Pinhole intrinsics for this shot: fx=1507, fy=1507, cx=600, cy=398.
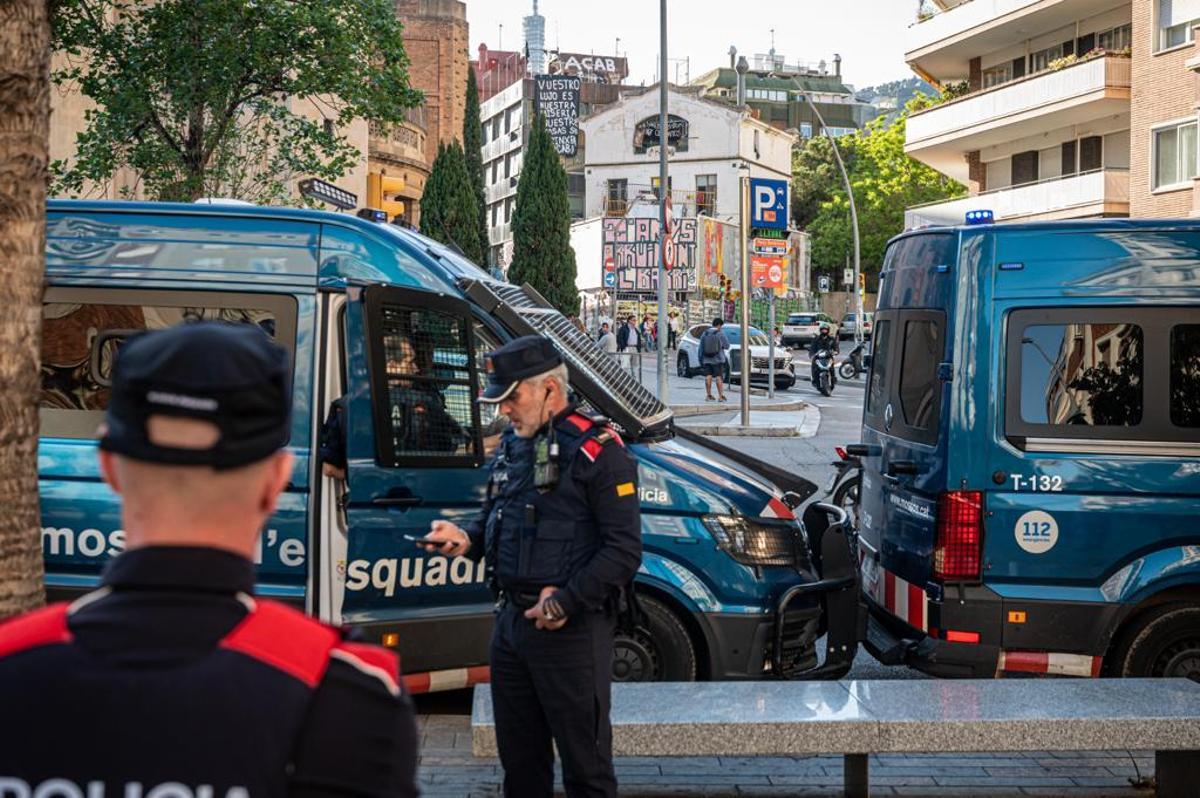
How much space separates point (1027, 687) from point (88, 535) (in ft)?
13.5

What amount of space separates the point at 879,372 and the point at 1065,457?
1.50 meters

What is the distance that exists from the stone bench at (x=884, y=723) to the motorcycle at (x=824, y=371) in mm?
33012

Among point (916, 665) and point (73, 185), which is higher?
point (73, 185)

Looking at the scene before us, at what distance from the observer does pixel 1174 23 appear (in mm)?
36531

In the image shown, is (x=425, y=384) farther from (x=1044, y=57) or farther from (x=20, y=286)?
(x=1044, y=57)

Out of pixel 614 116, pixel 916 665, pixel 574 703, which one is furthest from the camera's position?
pixel 614 116

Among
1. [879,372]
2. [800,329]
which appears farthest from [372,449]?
[800,329]

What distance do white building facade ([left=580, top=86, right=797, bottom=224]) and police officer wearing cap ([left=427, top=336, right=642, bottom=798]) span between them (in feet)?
253

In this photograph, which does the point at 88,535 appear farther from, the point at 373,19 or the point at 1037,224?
the point at 373,19

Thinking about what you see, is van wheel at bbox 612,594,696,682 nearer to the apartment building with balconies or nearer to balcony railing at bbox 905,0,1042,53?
the apartment building with balconies

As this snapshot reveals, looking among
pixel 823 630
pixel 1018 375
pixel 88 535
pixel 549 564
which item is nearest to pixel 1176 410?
pixel 1018 375

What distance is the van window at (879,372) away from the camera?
8078 millimetres

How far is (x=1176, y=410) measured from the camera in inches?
277

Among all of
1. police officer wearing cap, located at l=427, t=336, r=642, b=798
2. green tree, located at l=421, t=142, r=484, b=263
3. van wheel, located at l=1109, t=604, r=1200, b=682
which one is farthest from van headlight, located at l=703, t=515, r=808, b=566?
green tree, located at l=421, t=142, r=484, b=263
